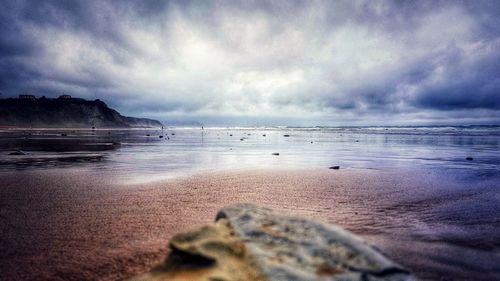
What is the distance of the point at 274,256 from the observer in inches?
95.7

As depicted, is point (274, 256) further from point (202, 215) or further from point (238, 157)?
point (238, 157)

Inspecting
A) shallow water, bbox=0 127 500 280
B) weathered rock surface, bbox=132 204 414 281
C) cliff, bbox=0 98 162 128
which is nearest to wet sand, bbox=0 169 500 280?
shallow water, bbox=0 127 500 280

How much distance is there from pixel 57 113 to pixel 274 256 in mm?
152757

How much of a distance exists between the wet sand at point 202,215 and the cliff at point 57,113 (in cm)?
13490

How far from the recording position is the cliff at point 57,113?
4764 inches

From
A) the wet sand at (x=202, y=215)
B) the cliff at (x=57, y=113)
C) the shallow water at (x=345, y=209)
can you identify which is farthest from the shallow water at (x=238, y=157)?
the cliff at (x=57, y=113)

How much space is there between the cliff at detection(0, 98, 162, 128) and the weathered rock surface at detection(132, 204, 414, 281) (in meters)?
139

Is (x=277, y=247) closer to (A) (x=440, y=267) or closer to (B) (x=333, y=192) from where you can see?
(A) (x=440, y=267)

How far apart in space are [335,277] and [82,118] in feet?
487

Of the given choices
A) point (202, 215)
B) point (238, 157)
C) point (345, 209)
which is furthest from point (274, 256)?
point (238, 157)

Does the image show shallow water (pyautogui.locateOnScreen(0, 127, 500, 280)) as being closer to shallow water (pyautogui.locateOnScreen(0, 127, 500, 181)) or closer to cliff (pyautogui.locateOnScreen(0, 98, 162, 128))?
shallow water (pyautogui.locateOnScreen(0, 127, 500, 181))

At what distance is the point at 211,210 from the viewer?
5152 millimetres

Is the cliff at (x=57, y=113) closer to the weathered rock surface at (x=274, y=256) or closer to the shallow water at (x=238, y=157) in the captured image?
the shallow water at (x=238, y=157)

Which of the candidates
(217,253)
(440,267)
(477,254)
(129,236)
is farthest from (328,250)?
(129,236)
